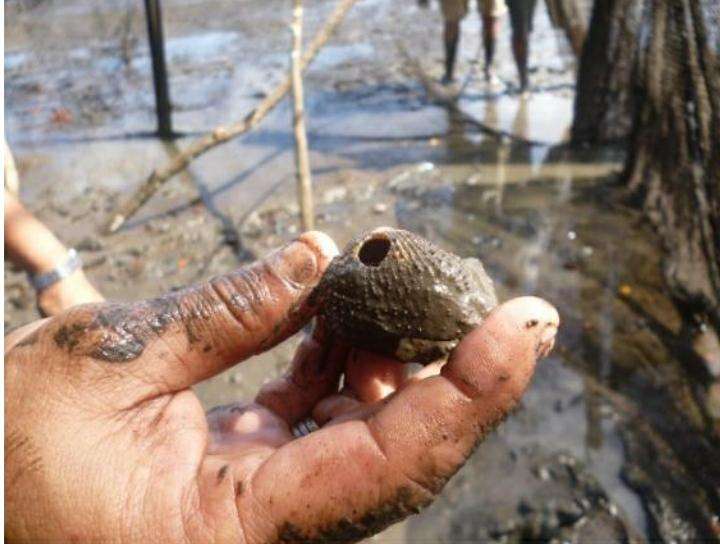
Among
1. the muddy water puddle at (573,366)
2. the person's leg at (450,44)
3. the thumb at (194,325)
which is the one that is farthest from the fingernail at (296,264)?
the person's leg at (450,44)

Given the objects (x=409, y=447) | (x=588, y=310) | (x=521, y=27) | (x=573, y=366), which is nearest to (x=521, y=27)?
(x=521, y=27)

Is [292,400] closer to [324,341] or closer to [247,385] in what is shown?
[324,341]

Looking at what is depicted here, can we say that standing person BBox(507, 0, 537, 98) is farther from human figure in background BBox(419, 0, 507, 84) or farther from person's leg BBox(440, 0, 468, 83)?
person's leg BBox(440, 0, 468, 83)

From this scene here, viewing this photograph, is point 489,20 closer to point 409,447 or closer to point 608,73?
point 608,73

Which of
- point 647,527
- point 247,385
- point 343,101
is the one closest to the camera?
point 647,527

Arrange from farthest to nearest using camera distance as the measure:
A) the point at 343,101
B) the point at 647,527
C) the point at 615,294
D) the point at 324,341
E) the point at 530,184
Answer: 1. the point at 343,101
2. the point at 530,184
3. the point at 615,294
4. the point at 647,527
5. the point at 324,341

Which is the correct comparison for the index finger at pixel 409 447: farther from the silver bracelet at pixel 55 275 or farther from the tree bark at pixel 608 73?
the tree bark at pixel 608 73

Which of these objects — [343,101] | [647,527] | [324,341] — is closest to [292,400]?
[324,341]

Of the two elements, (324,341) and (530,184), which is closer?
(324,341)
